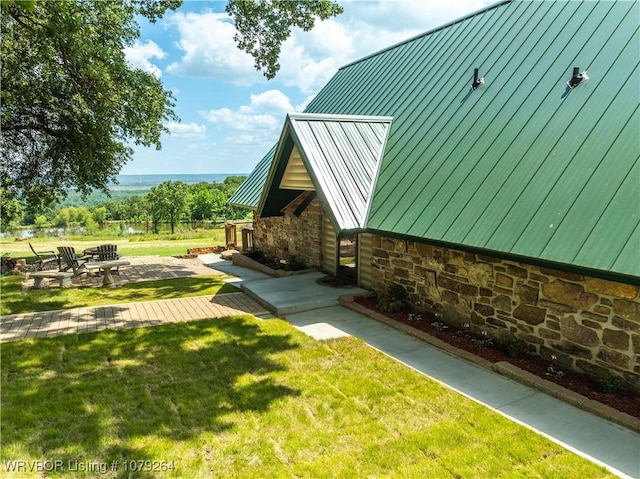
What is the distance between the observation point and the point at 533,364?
6078mm

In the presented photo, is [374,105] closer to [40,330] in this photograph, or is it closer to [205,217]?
[40,330]

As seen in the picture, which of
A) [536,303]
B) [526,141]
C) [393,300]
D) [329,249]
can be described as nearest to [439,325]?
[393,300]

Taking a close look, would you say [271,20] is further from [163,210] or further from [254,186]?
[163,210]

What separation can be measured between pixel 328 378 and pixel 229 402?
1.41 m

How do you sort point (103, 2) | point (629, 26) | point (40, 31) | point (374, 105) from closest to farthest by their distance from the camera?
1. point (629, 26)
2. point (40, 31)
3. point (103, 2)
4. point (374, 105)

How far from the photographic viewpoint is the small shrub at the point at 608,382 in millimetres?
5242

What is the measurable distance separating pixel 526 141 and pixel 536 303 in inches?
106

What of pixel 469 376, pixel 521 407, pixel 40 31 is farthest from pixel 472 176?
pixel 40 31

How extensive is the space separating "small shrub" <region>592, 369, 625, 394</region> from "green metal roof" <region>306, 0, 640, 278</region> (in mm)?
1501

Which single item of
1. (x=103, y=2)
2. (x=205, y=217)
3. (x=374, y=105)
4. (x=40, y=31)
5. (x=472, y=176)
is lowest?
(x=205, y=217)

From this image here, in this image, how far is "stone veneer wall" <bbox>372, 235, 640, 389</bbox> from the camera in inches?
205

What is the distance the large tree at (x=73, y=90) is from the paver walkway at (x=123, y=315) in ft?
15.1

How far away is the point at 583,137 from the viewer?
6.27 metres

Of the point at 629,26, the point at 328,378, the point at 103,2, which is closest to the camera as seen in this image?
the point at 328,378
